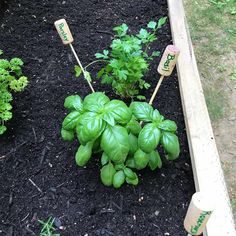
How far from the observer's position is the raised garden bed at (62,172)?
1.61 metres

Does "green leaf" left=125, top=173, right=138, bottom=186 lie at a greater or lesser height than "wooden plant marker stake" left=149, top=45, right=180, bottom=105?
lesser

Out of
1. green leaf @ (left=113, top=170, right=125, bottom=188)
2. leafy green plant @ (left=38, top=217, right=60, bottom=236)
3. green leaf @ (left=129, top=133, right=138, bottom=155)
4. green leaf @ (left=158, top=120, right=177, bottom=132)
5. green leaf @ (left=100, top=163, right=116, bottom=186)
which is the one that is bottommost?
leafy green plant @ (left=38, top=217, right=60, bottom=236)

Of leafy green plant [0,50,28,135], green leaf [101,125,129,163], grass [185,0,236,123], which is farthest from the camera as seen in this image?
grass [185,0,236,123]

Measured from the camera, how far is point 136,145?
1536 millimetres

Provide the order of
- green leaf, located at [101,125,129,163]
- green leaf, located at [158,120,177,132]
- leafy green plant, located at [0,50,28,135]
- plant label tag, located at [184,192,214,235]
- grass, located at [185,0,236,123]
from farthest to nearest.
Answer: grass, located at [185,0,236,123] → leafy green plant, located at [0,50,28,135] → green leaf, located at [158,120,177,132] → green leaf, located at [101,125,129,163] → plant label tag, located at [184,192,214,235]

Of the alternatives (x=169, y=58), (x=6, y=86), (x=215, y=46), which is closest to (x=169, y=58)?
(x=169, y=58)

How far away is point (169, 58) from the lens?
160 cm

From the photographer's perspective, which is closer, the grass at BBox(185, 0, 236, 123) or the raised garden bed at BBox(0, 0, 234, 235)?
the raised garden bed at BBox(0, 0, 234, 235)

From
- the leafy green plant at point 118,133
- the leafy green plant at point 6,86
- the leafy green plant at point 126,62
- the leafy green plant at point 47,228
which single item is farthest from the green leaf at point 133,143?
the leafy green plant at point 6,86

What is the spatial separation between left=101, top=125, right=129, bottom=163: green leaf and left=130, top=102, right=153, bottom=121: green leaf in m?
0.16

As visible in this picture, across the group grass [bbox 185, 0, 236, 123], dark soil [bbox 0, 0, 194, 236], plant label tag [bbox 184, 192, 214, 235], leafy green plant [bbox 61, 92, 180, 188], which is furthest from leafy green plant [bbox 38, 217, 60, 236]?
grass [bbox 185, 0, 236, 123]

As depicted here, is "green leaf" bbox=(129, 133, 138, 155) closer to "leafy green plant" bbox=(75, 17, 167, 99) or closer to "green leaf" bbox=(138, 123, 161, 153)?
"green leaf" bbox=(138, 123, 161, 153)

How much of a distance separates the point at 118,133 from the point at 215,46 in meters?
2.04

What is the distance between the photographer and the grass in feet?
9.15
